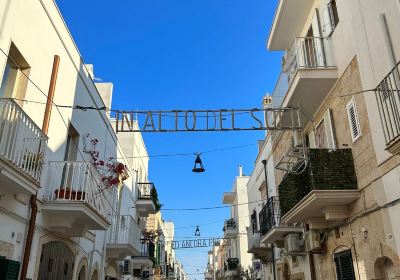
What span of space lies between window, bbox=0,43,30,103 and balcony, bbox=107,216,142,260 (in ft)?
28.7

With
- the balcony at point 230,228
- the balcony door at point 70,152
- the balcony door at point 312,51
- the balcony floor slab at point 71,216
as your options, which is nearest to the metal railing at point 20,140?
the balcony floor slab at point 71,216

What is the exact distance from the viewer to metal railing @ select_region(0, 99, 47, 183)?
7078mm

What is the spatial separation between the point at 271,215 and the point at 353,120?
628cm

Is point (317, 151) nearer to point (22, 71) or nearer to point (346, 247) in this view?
point (346, 247)

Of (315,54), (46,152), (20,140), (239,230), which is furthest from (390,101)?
(239,230)

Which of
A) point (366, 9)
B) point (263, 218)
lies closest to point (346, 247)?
point (366, 9)

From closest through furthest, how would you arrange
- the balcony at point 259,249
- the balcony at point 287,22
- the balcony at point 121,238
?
the balcony at point 287,22 → the balcony at point 121,238 → the balcony at point 259,249

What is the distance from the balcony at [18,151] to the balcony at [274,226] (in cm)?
832

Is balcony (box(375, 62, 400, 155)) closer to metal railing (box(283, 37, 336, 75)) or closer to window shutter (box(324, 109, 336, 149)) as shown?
window shutter (box(324, 109, 336, 149))

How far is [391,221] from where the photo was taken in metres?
7.57

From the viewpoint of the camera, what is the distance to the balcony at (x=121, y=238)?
641 inches

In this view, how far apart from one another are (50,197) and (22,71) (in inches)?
119

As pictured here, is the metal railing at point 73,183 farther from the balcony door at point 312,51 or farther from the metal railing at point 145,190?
the metal railing at point 145,190

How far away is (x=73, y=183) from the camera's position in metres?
10.9
